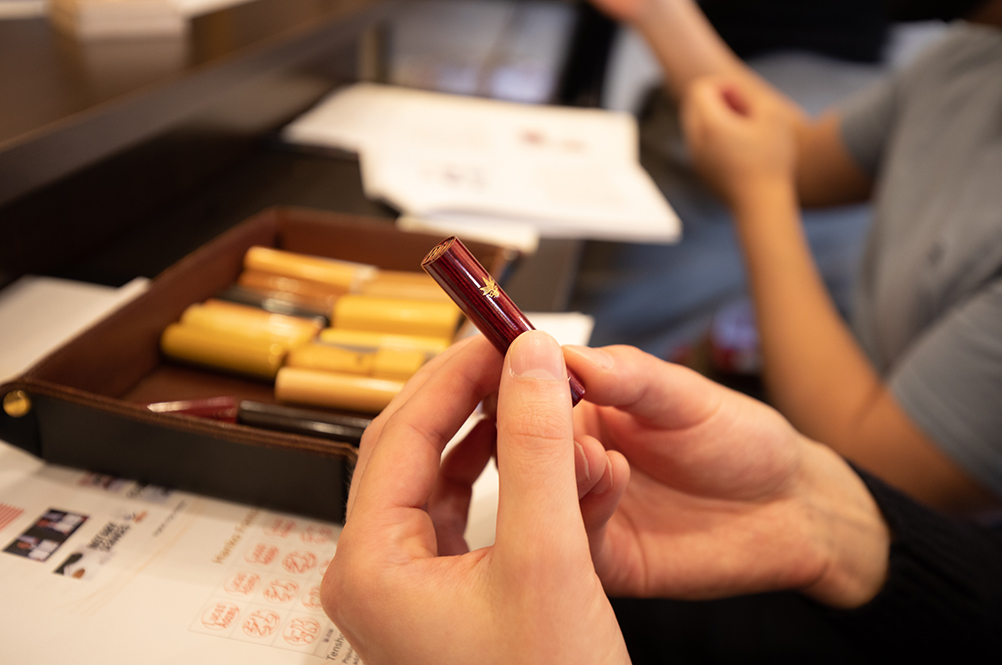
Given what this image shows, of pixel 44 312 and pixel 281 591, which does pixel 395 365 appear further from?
pixel 44 312

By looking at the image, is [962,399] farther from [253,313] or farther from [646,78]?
[646,78]

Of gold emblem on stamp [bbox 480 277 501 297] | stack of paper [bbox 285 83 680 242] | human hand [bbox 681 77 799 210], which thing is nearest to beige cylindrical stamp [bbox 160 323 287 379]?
gold emblem on stamp [bbox 480 277 501 297]

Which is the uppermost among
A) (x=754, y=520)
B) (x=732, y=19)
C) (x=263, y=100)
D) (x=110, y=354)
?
(x=732, y=19)

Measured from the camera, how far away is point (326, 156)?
34.4 inches

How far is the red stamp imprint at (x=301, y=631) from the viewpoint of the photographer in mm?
291

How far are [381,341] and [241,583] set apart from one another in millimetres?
187

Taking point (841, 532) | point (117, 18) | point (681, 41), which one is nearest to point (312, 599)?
point (841, 532)

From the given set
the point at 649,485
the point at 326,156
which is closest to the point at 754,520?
the point at 649,485

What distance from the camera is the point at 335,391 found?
0.41 meters

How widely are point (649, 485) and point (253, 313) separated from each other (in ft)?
1.01

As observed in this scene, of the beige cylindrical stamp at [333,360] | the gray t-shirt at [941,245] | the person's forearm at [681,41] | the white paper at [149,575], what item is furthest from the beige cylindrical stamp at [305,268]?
the person's forearm at [681,41]

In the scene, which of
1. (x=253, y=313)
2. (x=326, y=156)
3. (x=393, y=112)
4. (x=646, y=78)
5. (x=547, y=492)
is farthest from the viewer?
(x=646, y=78)

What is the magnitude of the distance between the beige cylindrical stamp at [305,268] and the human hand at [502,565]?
28 centimetres

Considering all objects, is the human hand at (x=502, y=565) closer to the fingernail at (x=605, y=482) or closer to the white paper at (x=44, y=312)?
the fingernail at (x=605, y=482)
